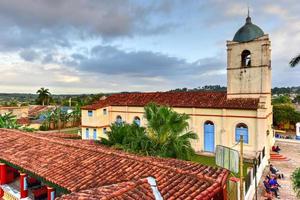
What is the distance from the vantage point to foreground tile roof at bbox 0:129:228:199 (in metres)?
7.23

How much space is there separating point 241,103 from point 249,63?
458 centimetres

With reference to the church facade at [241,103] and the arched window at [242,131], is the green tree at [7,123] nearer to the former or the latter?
the church facade at [241,103]

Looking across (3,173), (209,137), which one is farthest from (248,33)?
(3,173)

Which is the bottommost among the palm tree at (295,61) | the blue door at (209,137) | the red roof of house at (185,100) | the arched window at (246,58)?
the blue door at (209,137)

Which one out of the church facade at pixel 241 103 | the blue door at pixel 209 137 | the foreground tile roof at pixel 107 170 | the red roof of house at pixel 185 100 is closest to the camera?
the foreground tile roof at pixel 107 170

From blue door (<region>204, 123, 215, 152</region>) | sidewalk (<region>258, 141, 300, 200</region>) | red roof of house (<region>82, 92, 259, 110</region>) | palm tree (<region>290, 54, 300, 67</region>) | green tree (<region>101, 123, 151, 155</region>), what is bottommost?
sidewalk (<region>258, 141, 300, 200</region>)

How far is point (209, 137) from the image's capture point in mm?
27688

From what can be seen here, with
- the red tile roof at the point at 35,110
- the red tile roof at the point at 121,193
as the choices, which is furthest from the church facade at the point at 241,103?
the red tile roof at the point at 35,110

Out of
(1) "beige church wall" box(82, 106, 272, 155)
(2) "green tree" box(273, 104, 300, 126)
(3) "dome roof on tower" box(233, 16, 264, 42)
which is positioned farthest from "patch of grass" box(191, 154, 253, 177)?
(2) "green tree" box(273, 104, 300, 126)

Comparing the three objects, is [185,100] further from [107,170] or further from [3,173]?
[107,170]

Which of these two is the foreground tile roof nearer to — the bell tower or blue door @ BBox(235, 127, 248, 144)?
blue door @ BBox(235, 127, 248, 144)

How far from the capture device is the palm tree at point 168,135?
1569cm

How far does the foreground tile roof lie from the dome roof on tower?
20.9 metres

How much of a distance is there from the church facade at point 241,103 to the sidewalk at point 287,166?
2087 mm
